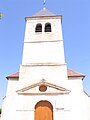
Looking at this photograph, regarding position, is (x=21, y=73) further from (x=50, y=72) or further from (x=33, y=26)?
(x=33, y=26)

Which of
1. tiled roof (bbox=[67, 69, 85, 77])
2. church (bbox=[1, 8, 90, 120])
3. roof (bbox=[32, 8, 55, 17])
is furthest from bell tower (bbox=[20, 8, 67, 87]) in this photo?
tiled roof (bbox=[67, 69, 85, 77])

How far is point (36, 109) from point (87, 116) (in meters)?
4.38

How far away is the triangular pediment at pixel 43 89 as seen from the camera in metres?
17.2

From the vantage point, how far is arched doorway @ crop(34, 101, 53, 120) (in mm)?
16703

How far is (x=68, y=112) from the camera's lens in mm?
16516

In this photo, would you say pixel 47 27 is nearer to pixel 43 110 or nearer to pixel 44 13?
pixel 44 13

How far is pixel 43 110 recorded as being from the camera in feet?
55.9

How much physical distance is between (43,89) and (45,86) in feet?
1.03

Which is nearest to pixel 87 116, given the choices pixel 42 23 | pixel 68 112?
Result: pixel 68 112

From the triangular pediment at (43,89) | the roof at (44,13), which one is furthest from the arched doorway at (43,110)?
the roof at (44,13)

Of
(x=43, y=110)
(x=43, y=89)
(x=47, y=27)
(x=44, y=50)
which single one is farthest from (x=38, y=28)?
(x=43, y=110)

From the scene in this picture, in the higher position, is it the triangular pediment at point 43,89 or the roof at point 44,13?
the roof at point 44,13

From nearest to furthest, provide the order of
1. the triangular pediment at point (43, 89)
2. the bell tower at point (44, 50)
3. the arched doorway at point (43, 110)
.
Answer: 1. the arched doorway at point (43, 110)
2. the triangular pediment at point (43, 89)
3. the bell tower at point (44, 50)

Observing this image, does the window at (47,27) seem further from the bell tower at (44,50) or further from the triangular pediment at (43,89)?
the triangular pediment at (43,89)
